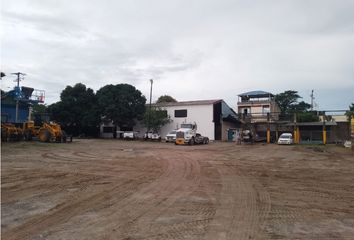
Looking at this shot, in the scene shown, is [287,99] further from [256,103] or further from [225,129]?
[225,129]

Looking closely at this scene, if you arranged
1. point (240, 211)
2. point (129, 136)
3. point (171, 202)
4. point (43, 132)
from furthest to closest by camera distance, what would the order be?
point (129, 136) < point (43, 132) < point (171, 202) < point (240, 211)

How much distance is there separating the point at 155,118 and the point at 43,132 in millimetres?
22427

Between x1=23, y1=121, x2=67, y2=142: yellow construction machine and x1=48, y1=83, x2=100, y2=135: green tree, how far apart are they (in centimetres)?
1922

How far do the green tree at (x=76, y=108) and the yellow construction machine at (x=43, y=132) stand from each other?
19216mm

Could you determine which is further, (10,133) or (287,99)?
(287,99)

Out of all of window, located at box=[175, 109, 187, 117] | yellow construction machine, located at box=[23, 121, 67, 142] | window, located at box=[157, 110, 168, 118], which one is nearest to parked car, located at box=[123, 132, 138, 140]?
window, located at box=[157, 110, 168, 118]

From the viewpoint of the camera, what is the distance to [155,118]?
2248 inches

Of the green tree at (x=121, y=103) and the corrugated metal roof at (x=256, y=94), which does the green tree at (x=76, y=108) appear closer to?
the green tree at (x=121, y=103)

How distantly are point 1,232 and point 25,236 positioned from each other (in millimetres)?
651

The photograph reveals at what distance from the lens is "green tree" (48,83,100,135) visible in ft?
188

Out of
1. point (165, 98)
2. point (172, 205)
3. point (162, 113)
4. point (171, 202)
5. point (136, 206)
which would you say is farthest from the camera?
point (165, 98)

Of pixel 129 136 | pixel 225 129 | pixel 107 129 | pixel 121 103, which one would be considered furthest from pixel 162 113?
pixel 107 129

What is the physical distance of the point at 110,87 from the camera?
5831 cm

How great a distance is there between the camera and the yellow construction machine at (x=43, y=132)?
37.0 m
